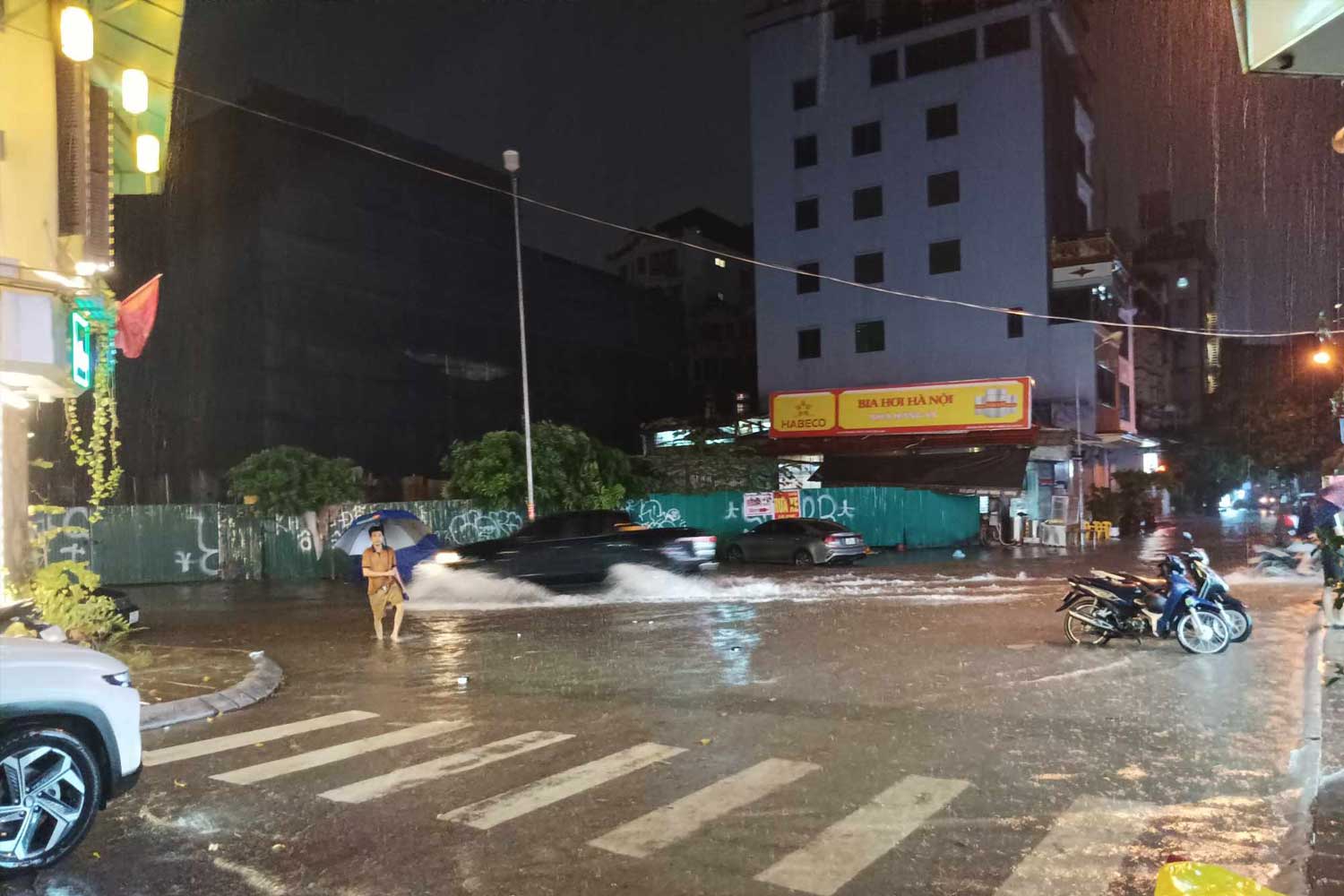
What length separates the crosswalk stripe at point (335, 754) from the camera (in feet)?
21.6

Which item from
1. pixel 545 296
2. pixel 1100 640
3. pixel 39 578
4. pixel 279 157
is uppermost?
pixel 279 157

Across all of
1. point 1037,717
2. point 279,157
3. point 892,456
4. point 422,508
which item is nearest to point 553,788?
point 1037,717

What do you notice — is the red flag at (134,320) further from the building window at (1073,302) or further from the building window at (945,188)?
the building window at (1073,302)

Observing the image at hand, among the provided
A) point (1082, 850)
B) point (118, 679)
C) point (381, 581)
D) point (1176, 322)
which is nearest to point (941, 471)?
point (381, 581)

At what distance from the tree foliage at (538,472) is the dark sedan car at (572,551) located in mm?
6687

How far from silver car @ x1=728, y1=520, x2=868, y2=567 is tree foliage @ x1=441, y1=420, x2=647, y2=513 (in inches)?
172

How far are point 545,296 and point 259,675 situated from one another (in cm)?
3432

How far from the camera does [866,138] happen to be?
39.5m

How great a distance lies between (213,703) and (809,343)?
109ft

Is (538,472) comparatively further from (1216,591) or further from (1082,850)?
(1082,850)

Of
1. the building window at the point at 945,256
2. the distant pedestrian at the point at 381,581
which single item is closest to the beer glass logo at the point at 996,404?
the building window at the point at 945,256

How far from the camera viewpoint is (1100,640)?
36.6 feet

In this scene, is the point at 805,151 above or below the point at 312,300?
above

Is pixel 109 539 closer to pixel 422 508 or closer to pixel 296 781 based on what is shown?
pixel 422 508
